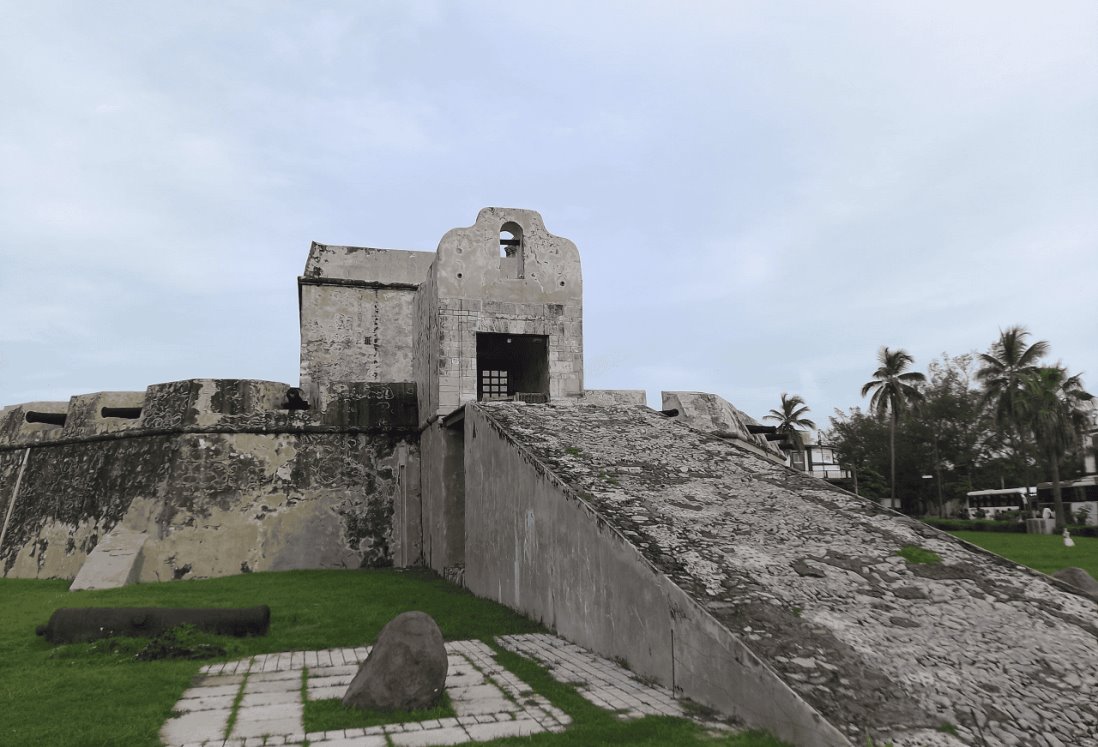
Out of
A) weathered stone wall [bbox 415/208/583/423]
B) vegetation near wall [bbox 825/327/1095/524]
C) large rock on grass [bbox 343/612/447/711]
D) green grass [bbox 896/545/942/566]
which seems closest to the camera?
large rock on grass [bbox 343/612/447/711]

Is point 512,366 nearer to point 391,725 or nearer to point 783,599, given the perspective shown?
point 783,599

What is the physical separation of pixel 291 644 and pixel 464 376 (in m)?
5.37

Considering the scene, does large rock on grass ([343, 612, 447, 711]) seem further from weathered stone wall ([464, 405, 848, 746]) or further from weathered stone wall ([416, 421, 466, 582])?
weathered stone wall ([416, 421, 466, 582])

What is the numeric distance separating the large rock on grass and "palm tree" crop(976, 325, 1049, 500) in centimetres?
3054

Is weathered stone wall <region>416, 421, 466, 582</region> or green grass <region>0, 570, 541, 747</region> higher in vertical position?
weathered stone wall <region>416, 421, 466, 582</region>

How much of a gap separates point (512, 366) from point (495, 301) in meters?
3.11

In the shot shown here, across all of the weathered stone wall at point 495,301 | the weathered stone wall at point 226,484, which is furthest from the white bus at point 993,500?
the weathered stone wall at point 226,484

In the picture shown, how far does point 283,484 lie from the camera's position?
1289cm

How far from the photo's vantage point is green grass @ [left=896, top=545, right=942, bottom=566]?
19.3ft

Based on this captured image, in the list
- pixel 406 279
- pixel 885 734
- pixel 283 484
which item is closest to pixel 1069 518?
pixel 406 279

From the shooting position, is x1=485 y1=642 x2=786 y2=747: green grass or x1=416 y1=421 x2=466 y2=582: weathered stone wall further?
x1=416 y1=421 x2=466 y2=582: weathered stone wall

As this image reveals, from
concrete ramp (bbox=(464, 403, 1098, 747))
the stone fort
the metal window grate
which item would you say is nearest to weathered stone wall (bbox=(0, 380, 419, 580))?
the stone fort

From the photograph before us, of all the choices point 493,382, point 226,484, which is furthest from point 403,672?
point 493,382

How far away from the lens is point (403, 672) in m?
4.80
